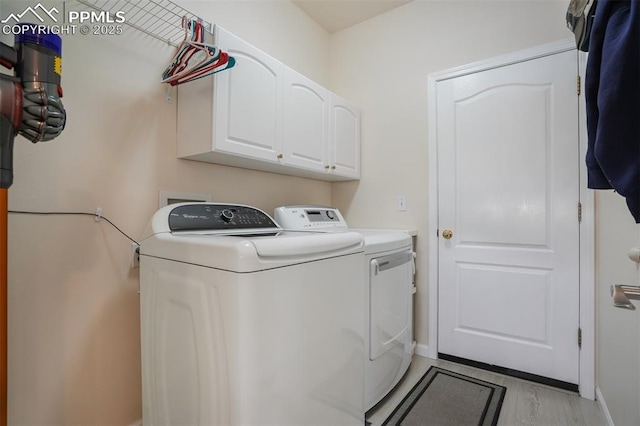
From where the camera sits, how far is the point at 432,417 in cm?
159

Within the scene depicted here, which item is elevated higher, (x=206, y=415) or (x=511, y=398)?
(x=206, y=415)

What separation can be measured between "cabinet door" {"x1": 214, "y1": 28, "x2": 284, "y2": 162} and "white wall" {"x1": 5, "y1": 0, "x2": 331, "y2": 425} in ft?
1.03

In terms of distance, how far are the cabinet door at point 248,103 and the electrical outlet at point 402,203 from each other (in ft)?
3.67

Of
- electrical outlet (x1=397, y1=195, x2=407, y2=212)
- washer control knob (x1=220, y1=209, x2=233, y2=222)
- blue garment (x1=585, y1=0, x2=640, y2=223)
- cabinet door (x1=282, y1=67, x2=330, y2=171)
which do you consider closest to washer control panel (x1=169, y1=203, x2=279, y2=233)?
washer control knob (x1=220, y1=209, x2=233, y2=222)

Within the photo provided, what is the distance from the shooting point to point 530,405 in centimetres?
168

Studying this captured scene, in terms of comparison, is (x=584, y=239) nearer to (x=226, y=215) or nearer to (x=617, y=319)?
(x=617, y=319)

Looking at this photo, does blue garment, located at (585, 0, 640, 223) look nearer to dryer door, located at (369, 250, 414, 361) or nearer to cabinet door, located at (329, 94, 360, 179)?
dryer door, located at (369, 250, 414, 361)

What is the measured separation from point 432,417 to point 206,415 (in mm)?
1204

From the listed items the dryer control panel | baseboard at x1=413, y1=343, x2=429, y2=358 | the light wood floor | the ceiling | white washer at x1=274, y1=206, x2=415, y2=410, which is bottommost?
the light wood floor

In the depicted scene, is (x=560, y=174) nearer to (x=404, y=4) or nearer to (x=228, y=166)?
(x=404, y=4)

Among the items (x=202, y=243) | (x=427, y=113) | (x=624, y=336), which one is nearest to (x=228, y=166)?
(x=202, y=243)

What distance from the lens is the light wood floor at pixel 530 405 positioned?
1.56 m

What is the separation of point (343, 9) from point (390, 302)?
233 cm

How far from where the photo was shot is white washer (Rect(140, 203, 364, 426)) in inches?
36.3
